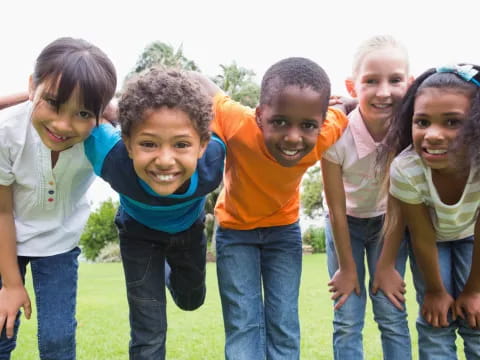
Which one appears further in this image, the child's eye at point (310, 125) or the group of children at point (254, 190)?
the child's eye at point (310, 125)

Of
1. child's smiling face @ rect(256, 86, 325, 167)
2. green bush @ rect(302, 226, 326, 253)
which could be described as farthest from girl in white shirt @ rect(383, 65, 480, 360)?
green bush @ rect(302, 226, 326, 253)

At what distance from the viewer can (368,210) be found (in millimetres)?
A: 3381

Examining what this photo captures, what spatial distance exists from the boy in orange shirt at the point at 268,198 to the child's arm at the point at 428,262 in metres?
0.59

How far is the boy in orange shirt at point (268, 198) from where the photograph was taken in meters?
2.87

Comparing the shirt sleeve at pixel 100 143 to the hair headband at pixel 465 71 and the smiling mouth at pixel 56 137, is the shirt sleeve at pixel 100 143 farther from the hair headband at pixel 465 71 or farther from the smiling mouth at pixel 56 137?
the hair headband at pixel 465 71

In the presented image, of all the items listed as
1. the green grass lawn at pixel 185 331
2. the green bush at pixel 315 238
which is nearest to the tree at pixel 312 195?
the green bush at pixel 315 238

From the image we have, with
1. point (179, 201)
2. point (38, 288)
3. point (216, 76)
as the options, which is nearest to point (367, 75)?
point (179, 201)

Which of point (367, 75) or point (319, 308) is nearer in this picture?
point (367, 75)

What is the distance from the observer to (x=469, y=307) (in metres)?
3.05

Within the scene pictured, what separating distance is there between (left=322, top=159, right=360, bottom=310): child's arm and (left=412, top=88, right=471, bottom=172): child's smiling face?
519 millimetres

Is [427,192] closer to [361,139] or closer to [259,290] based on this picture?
[361,139]

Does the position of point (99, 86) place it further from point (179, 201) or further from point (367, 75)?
point (367, 75)

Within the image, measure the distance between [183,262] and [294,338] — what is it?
0.76 m

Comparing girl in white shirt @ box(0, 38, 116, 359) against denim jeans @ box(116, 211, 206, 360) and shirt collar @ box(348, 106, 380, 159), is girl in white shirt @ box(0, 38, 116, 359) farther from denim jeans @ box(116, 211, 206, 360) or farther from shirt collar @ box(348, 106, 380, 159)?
shirt collar @ box(348, 106, 380, 159)
